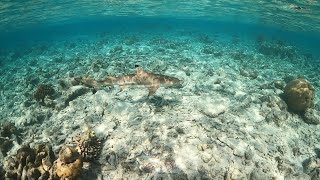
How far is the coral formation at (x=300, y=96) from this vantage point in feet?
39.6

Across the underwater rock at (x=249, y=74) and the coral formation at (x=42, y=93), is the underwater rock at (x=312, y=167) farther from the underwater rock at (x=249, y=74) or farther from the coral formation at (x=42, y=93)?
the coral formation at (x=42, y=93)

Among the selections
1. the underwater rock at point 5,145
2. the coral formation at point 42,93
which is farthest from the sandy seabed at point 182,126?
the coral formation at point 42,93

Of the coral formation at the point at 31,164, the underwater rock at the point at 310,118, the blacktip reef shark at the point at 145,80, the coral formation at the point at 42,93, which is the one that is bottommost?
the underwater rock at the point at 310,118

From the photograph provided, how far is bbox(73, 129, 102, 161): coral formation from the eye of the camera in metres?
8.08

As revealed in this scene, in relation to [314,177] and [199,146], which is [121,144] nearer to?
[199,146]

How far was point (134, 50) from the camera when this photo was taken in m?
25.5

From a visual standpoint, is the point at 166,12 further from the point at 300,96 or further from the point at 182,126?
the point at 182,126

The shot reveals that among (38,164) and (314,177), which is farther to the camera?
(314,177)

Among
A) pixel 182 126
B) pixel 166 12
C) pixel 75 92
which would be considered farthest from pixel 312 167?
pixel 166 12

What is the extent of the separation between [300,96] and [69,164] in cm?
1039

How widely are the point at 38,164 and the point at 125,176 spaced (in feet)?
8.57

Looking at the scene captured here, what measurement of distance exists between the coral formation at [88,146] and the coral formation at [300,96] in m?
9.21

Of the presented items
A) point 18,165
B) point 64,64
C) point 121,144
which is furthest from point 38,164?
point 64,64

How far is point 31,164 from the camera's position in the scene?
303 inches
